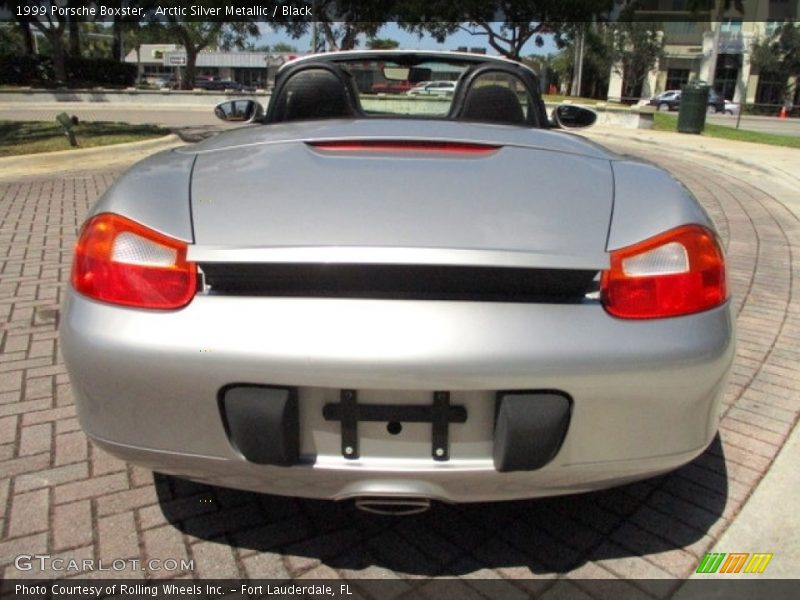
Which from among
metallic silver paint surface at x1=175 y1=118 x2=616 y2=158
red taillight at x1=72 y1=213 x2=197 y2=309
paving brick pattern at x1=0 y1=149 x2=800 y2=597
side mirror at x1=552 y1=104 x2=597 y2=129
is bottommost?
paving brick pattern at x1=0 y1=149 x2=800 y2=597

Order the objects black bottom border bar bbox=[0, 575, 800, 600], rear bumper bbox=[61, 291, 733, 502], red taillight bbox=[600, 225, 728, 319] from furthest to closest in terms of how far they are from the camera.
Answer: black bottom border bar bbox=[0, 575, 800, 600], red taillight bbox=[600, 225, 728, 319], rear bumper bbox=[61, 291, 733, 502]

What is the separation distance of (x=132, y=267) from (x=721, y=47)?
64198 millimetres

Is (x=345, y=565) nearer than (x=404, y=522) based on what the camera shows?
Yes

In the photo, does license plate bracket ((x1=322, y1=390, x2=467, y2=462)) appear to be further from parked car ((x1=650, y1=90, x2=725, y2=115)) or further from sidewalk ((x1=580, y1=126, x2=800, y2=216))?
Answer: parked car ((x1=650, y1=90, x2=725, y2=115))

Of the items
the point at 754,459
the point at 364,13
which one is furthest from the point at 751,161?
the point at 364,13

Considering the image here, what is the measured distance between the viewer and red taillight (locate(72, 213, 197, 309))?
1.56 meters

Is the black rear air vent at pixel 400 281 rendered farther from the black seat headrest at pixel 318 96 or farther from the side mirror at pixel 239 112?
the side mirror at pixel 239 112

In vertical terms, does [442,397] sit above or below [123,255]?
below

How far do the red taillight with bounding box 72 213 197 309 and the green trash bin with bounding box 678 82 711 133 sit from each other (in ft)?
57.3

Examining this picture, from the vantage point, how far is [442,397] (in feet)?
4.95

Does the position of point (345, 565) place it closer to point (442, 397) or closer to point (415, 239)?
point (442, 397)

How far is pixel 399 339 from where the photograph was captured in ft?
4.75

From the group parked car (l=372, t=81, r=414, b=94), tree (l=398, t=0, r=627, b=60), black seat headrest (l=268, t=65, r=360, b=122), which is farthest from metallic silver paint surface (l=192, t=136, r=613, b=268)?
tree (l=398, t=0, r=627, b=60)

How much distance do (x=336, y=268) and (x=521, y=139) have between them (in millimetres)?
1027
